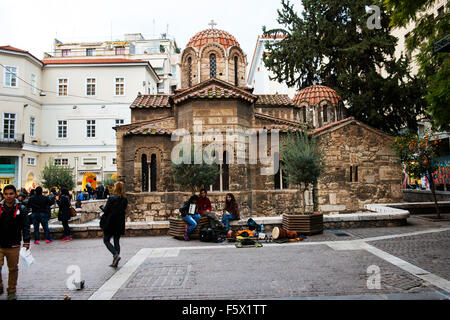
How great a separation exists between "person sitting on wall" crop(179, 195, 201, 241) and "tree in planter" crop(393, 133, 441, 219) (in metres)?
8.61

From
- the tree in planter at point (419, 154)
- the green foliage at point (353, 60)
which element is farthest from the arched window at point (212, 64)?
the tree in planter at point (419, 154)

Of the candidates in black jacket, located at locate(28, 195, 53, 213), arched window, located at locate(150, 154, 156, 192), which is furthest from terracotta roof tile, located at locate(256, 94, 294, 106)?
black jacket, located at locate(28, 195, 53, 213)

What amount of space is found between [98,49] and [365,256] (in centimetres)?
4636

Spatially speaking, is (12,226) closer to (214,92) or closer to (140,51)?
(214,92)

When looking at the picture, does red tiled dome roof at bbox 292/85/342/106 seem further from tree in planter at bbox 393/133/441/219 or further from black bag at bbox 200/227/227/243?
black bag at bbox 200/227/227/243

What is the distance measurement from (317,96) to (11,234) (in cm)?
1944

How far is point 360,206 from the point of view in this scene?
50.9 ft

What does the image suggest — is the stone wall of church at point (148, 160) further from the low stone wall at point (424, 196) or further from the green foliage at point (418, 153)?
the low stone wall at point (424, 196)

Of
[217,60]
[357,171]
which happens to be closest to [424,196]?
[357,171]

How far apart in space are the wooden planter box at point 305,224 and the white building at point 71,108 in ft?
79.1

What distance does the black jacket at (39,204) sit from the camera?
9.08 m

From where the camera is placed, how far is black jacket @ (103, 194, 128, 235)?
630 centimetres
